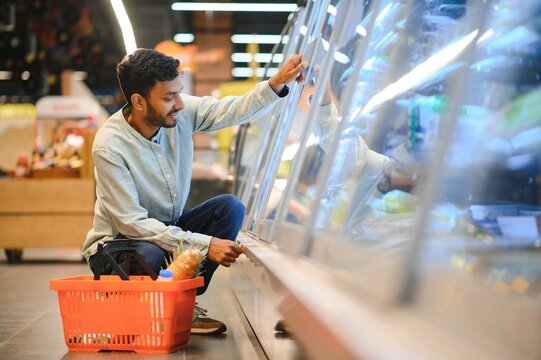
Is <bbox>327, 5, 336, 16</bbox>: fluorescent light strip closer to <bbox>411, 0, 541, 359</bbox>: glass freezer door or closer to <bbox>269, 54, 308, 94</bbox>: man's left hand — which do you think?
<bbox>269, 54, 308, 94</bbox>: man's left hand

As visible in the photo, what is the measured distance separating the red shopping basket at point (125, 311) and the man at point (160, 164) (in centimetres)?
26

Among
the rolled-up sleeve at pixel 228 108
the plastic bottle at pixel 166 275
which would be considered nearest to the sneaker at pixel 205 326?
the plastic bottle at pixel 166 275

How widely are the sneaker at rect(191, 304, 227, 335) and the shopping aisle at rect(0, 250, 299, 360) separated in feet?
0.15

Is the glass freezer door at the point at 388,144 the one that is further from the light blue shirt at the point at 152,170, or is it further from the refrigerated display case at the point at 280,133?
the refrigerated display case at the point at 280,133

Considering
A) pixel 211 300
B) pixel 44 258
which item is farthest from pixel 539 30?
pixel 44 258

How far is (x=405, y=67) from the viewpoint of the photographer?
2.06 m

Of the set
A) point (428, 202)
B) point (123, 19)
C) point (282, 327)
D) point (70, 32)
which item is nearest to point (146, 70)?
point (282, 327)

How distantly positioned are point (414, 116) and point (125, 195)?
5.91 ft

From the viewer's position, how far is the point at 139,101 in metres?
3.62

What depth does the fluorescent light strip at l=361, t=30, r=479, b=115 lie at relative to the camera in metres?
1.74

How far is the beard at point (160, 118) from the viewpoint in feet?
11.7

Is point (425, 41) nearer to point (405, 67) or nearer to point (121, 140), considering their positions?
point (405, 67)

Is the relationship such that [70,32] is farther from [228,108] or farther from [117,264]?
[117,264]

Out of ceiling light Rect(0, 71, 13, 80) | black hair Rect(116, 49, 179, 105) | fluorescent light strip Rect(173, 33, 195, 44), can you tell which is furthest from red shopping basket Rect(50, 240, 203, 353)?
fluorescent light strip Rect(173, 33, 195, 44)
